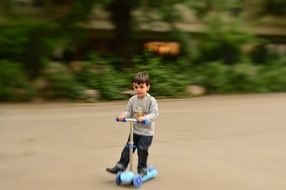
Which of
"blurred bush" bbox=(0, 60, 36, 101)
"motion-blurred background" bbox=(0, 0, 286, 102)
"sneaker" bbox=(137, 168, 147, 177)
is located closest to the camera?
"sneaker" bbox=(137, 168, 147, 177)

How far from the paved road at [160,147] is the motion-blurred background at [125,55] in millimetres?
1104

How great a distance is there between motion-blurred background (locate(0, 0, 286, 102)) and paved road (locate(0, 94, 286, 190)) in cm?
110

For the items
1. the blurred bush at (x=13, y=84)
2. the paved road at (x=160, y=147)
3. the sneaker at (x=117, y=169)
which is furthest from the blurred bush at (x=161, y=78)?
the sneaker at (x=117, y=169)

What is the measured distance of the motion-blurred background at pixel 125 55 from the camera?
596 inches

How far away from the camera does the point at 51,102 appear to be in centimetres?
1495

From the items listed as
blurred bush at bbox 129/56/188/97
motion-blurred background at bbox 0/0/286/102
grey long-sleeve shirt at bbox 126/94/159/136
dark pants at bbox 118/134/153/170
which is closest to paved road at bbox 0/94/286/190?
dark pants at bbox 118/134/153/170

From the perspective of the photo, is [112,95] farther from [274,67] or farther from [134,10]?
[274,67]

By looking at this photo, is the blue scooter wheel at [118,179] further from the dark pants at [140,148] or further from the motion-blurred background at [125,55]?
the motion-blurred background at [125,55]

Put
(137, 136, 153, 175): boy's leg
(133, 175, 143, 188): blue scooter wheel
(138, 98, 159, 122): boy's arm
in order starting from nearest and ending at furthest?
(138, 98, 159, 122): boy's arm → (133, 175, 143, 188): blue scooter wheel → (137, 136, 153, 175): boy's leg

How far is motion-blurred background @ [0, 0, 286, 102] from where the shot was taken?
1515 cm

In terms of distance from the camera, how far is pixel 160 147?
30.0 feet

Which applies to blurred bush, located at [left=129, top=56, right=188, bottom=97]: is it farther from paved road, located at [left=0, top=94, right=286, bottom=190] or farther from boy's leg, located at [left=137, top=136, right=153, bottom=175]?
boy's leg, located at [left=137, top=136, right=153, bottom=175]

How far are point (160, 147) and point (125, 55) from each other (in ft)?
31.7

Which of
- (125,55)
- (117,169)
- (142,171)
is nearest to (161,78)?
(125,55)
